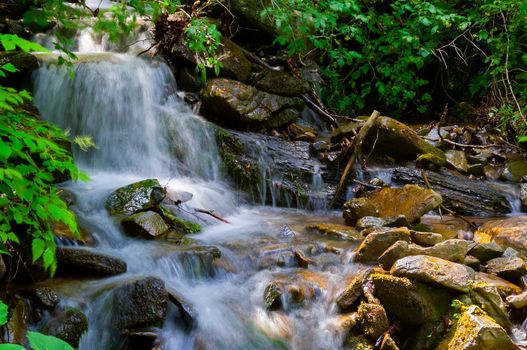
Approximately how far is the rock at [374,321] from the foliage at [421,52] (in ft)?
18.7

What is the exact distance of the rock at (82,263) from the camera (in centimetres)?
356

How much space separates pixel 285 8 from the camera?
6371 mm

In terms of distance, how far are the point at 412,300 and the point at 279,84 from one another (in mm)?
6260

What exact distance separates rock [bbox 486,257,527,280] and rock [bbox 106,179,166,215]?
3619 mm

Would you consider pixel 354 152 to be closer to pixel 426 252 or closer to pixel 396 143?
pixel 396 143

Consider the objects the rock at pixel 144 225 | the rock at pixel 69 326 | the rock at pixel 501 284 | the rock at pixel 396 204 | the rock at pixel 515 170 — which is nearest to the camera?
the rock at pixel 69 326

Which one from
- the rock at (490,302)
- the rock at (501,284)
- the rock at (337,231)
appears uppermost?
the rock at (490,302)

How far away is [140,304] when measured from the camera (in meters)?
3.23

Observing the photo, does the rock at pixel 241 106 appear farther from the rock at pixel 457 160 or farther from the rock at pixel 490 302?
the rock at pixel 490 302

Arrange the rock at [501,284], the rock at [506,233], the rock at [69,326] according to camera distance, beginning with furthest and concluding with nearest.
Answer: the rock at [506,233] < the rock at [501,284] < the rock at [69,326]

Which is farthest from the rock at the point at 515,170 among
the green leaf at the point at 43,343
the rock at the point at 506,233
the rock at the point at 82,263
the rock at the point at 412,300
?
the green leaf at the point at 43,343

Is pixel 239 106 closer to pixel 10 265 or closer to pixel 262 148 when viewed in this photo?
pixel 262 148

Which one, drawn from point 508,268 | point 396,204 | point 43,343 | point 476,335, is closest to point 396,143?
point 396,204

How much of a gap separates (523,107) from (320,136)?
413 centimetres
